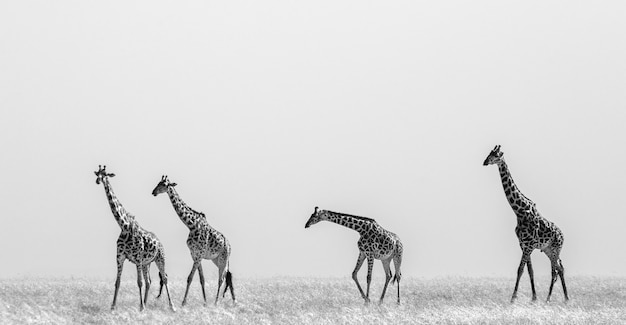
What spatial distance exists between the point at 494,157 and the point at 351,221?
446 cm

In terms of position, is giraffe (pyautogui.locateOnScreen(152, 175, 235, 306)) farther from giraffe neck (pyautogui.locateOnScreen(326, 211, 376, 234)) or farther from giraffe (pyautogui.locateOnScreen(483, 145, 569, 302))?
giraffe (pyautogui.locateOnScreen(483, 145, 569, 302))

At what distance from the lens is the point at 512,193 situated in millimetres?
25562

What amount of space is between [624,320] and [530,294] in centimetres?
573

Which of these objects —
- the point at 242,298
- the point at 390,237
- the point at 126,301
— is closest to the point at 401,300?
the point at 390,237

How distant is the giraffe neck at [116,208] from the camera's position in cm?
2148

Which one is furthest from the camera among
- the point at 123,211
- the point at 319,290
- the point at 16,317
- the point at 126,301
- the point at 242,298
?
the point at 319,290

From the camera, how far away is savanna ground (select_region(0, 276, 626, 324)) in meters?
20.3

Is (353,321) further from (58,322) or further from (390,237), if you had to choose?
(58,322)

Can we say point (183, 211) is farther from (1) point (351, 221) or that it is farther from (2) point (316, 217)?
(1) point (351, 221)

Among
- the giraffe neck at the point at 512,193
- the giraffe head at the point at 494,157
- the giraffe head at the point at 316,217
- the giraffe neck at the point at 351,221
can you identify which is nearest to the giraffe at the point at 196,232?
the giraffe head at the point at 316,217

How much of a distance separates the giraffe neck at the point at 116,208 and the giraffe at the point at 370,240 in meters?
5.57

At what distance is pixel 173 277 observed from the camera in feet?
106

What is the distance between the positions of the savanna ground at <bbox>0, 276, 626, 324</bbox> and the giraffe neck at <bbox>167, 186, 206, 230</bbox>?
7.05 ft

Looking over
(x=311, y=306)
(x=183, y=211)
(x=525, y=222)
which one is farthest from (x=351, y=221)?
(x=525, y=222)
